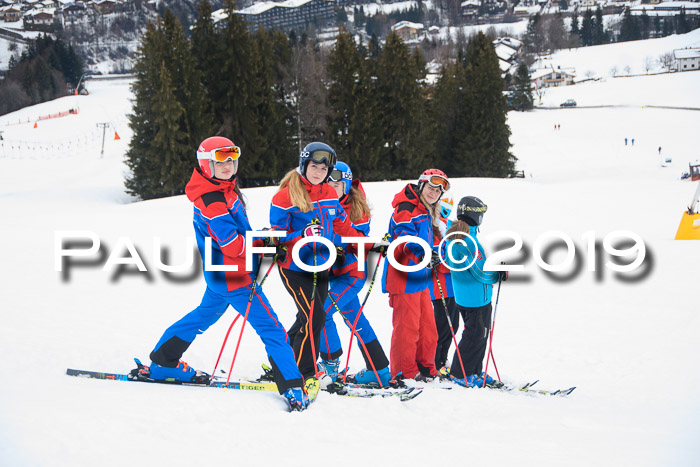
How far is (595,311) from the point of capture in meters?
6.71

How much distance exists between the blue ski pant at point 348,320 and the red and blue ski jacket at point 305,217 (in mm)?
407

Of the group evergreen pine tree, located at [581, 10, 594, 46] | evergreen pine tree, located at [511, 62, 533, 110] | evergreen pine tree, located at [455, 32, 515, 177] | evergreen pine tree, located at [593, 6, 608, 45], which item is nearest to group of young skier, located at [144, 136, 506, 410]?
evergreen pine tree, located at [455, 32, 515, 177]

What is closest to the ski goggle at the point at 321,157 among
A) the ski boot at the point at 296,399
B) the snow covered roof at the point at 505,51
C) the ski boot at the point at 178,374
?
the ski boot at the point at 296,399

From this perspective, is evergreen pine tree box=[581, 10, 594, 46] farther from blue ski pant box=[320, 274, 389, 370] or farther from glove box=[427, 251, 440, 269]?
blue ski pant box=[320, 274, 389, 370]

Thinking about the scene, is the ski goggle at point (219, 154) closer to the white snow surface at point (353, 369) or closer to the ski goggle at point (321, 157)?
the ski goggle at point (321, 157)

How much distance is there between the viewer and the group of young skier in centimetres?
359

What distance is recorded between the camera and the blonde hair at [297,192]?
3756mm

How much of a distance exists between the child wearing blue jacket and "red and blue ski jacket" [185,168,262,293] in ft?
5.48

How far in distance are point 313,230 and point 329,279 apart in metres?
0.58

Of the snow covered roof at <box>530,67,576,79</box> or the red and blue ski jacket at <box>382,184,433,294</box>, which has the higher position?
the snow covered roof at <box>530,67,576,79</box>

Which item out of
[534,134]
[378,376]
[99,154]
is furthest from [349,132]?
[534,134]

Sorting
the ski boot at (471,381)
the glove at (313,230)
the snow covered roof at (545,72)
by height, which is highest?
the snow covered roof at (545,72)

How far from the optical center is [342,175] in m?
4.24

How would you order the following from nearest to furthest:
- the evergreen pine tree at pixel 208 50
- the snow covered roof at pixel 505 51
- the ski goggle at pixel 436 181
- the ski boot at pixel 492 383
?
the ski goggle at pixel 436 181 < the ski boot at pixel 492 383 < the evergreen pine tree at pixel 208 50 < the snow covered roof at pixel 505 51
